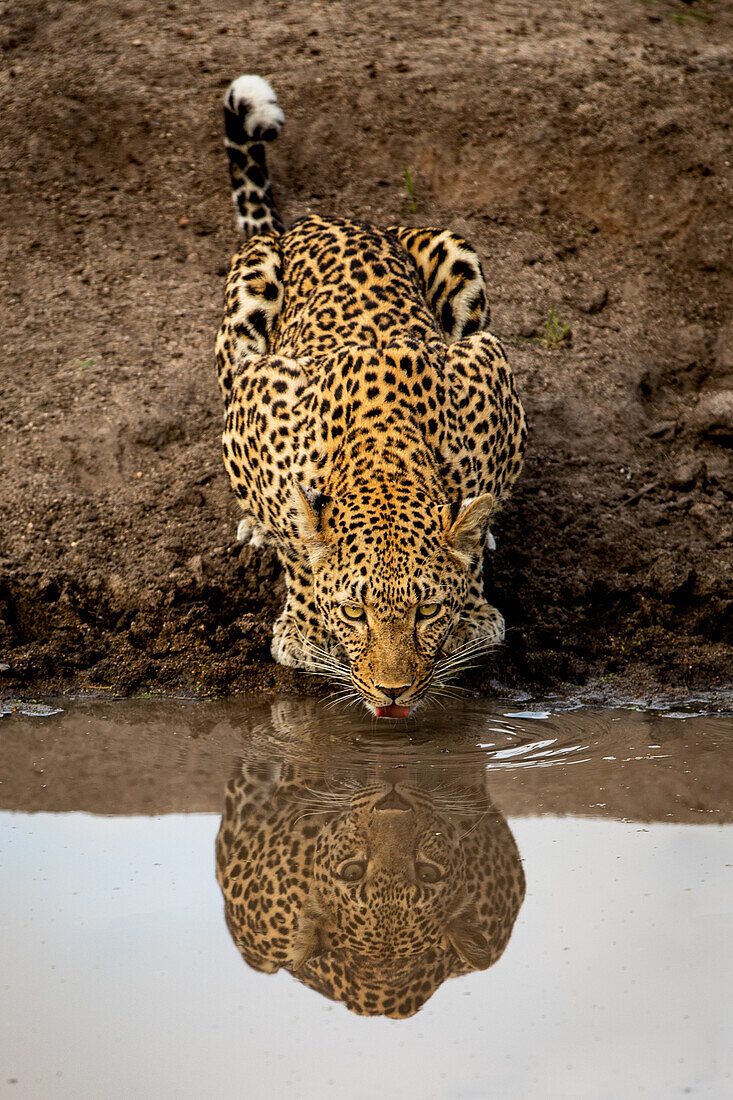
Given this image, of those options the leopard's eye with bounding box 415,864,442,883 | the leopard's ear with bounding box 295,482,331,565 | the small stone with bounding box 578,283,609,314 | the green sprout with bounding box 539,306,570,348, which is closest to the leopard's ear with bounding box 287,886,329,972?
the leopard's eye with bounding box 415,864,442,883

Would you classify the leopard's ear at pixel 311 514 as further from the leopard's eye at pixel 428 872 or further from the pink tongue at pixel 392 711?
the leopard's eye at pixel 428 872

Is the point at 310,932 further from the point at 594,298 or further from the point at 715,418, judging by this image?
the point at 594,298

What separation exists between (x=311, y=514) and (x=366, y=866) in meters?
1.57

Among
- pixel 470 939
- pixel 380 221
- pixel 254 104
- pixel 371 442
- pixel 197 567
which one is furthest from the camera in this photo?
pixel 380 221

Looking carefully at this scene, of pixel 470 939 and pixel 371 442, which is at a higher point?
pixel 371 442

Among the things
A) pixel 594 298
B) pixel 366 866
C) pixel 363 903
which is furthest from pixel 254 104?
pixel 363 903

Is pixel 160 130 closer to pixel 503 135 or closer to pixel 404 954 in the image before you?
pixel 503 135

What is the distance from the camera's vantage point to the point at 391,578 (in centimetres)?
515

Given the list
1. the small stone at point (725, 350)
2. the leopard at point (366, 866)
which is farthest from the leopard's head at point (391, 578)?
the small stone at point (725, 350)

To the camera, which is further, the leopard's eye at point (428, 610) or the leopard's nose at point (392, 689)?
the leopard's eye at point (428, 610)

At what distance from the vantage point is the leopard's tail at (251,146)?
786cm

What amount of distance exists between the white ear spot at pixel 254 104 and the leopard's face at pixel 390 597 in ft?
11.8

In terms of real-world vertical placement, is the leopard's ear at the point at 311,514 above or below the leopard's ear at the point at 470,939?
above

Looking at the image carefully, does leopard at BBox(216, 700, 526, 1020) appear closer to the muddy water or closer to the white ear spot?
the muddy water
